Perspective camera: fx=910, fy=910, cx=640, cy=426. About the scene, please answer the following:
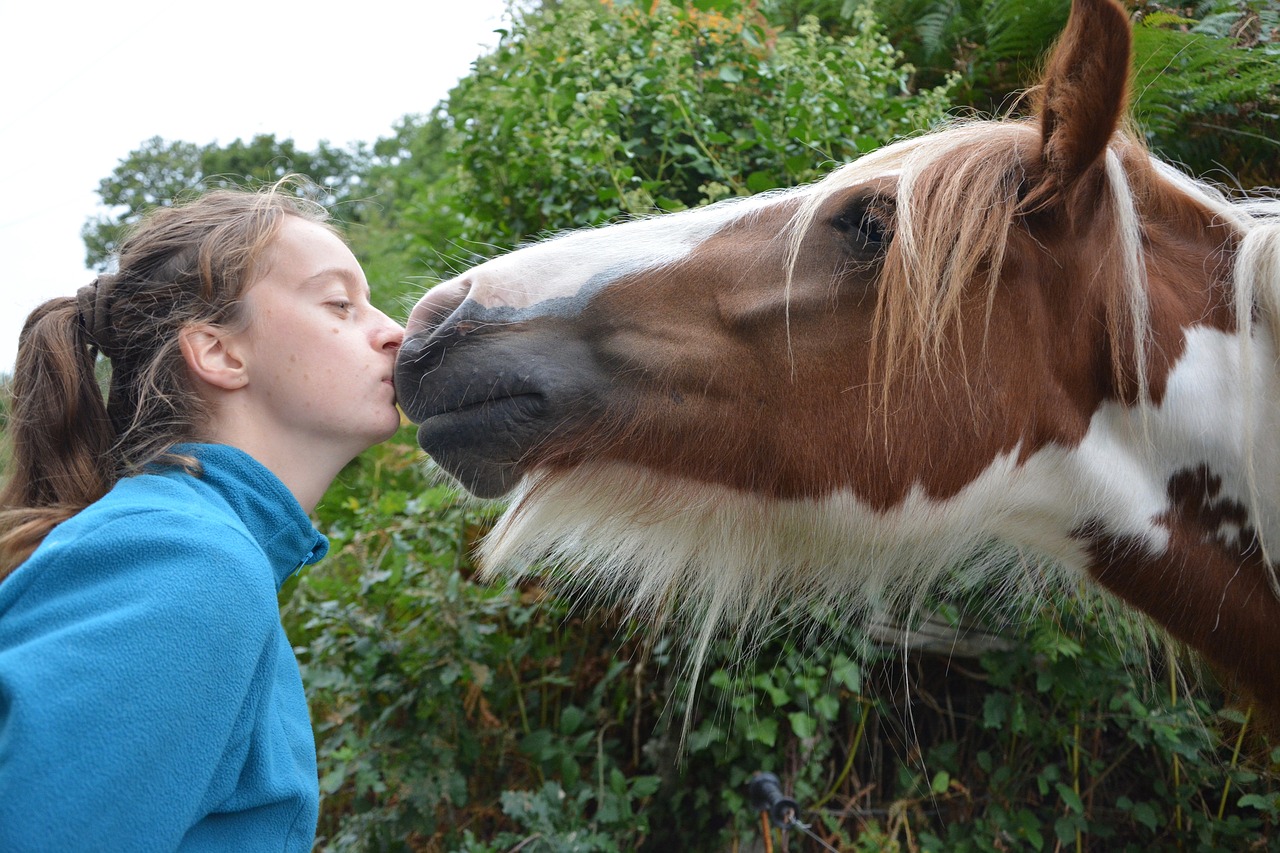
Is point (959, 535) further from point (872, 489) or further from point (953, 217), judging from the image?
point (953, 217)

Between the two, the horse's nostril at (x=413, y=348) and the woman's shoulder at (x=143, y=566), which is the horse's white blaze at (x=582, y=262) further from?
the woman's shoulder at (x=143, y=566)

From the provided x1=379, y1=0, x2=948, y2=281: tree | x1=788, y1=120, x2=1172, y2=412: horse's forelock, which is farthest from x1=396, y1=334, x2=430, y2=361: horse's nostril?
x1=379, y1=0, x2=948, y2=281: tree

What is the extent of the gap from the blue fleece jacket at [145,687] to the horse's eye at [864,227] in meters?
1.08

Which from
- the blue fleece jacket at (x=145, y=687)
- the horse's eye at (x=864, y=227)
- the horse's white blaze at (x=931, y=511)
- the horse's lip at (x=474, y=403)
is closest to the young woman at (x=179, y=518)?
the blue fleece jacket at (x=145, y=687)

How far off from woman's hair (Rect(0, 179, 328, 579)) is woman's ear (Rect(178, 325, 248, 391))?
2 cm

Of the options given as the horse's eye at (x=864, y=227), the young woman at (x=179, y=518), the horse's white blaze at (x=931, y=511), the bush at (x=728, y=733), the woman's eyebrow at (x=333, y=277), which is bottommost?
the bush at (x=728, y=733)

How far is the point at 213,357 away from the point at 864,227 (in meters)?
1.14

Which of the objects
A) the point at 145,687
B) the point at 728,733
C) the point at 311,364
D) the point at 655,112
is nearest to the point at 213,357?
the point at 311,364

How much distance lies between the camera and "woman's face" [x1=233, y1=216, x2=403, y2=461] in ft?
5.07

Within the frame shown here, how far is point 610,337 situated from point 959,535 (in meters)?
0.74

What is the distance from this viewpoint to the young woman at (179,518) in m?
A: 0.97

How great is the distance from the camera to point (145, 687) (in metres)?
1.01

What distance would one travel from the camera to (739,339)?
1.55 m

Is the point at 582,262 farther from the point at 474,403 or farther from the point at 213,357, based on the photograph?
the point at 213,357
